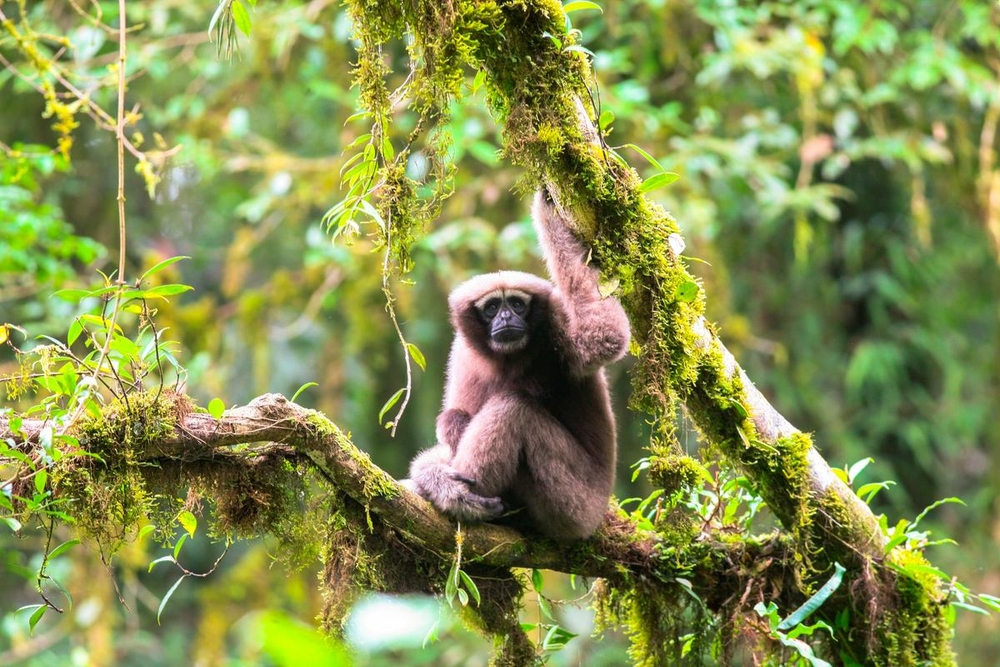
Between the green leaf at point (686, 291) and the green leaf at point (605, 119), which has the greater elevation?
the green leaf at point (605, 119)

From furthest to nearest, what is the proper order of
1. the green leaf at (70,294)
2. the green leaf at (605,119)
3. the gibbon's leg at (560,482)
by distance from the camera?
the gibbon's leg at (560,482), the green leaf at (605,119), the green leaf at (70,294)

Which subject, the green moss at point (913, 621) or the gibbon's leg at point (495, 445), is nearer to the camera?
the green moss at point (913, 621)

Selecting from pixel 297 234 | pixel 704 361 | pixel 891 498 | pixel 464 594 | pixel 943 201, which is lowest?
pixel 891 498

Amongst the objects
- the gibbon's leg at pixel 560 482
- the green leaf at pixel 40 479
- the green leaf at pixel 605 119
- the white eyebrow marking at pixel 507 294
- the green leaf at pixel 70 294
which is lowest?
the gibbon's leg at pixel 560 482

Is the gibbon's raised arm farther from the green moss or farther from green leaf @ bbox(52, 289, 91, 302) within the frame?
green leaf @ bbox(52, 289, 91, 302)

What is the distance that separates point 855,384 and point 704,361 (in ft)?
30.3

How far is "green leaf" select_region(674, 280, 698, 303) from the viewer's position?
424 centimetres

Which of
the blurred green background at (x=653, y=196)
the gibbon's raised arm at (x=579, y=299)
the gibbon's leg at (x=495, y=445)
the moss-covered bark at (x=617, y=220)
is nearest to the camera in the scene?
the moss-covered bark at (x=617, y=220)

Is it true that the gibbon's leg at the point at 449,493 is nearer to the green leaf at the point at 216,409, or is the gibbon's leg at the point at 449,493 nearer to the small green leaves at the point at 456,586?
the small green leaves at the point at 456,586

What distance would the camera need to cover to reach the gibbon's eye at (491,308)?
238 inches

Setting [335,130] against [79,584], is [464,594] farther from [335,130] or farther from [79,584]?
[335,130]

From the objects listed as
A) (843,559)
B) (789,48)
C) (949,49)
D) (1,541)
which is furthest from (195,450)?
(949,49)

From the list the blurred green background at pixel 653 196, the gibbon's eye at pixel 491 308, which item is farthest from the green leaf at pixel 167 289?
the blurred green background at pixel 653 196

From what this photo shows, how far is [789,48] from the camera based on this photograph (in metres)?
9.47
